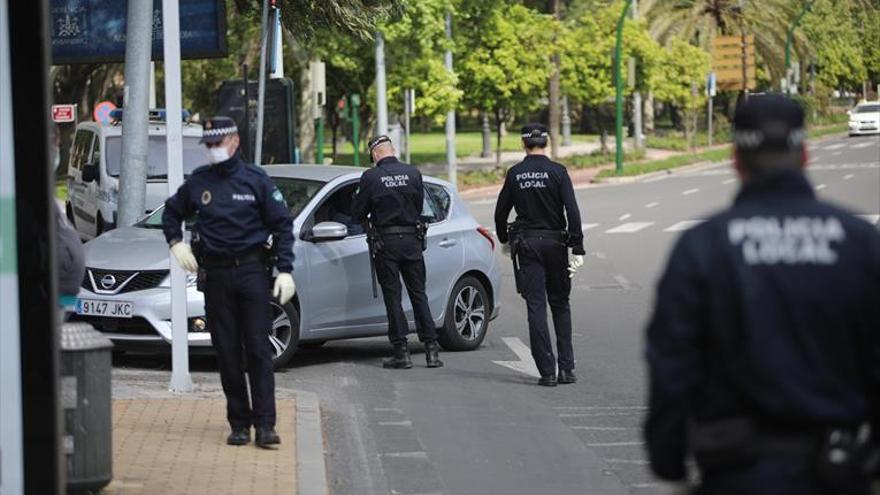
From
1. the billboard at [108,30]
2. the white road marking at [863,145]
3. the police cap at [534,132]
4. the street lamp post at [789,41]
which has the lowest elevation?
the white road marking at [863,145]

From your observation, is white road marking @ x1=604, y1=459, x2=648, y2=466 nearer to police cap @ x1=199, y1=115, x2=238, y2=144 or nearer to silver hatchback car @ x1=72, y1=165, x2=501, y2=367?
police cap @ x1=199, y1=115, x2=238, y2=144

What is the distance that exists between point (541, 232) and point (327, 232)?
169cm

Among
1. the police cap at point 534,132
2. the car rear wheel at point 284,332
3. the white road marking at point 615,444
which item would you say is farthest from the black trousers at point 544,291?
the white road marking at point 615,444

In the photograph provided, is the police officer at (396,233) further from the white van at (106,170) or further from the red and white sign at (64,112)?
the red and white sign at (64,112)

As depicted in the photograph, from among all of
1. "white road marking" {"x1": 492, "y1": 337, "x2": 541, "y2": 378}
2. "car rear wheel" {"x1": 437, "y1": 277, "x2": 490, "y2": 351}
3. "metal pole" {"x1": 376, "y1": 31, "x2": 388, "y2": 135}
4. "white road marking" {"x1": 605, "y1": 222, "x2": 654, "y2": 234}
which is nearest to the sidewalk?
"white road marking" {"x1": 492, "y1": 337, "x2": 541, "y2": 378}

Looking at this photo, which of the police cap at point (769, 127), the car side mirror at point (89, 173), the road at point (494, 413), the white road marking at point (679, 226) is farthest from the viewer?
the white road marking at point (679, 226)

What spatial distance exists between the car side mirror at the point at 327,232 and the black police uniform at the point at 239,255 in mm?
3333

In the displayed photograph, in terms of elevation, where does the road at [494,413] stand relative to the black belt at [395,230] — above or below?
below

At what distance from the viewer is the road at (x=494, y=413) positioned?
8883 millimetres

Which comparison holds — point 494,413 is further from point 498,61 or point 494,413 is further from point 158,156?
point 498,61

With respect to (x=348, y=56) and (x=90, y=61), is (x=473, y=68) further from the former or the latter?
(x=90, y=61)

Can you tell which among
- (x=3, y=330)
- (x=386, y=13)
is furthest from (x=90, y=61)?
(x=3, y=330)

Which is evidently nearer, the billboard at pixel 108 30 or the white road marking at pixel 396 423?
the white road marking at pixel 396 423

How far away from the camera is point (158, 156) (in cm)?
2117
